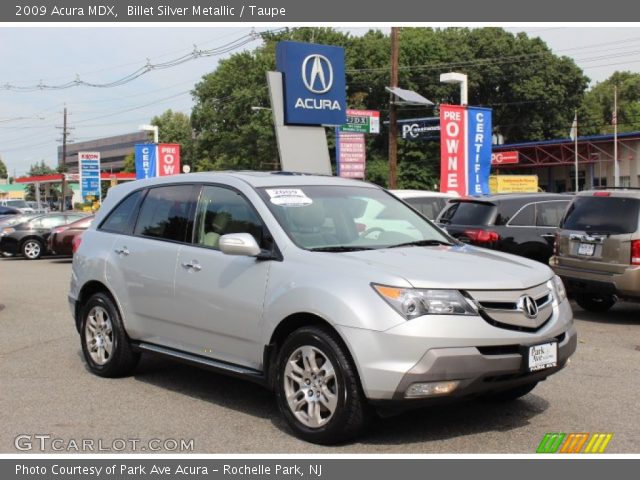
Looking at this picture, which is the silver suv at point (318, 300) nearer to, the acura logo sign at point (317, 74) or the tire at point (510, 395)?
the tire at point (510, 395)

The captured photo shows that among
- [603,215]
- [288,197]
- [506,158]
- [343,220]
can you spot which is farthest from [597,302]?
[506,158]

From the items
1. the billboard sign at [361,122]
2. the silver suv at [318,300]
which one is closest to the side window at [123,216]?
the silver suv at [318,300]

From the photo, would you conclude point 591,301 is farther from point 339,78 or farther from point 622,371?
point 339,78

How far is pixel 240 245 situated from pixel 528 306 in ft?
6.45

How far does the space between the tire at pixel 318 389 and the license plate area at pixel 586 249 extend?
6035 millimetres

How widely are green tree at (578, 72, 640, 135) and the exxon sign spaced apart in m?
60.5

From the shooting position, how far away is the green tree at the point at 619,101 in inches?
2991

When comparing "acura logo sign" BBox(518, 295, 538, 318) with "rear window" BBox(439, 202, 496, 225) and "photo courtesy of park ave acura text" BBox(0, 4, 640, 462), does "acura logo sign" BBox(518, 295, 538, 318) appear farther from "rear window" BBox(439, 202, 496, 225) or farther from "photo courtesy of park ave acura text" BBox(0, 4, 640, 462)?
"rear window" BBox(439, 202, 496, 225)

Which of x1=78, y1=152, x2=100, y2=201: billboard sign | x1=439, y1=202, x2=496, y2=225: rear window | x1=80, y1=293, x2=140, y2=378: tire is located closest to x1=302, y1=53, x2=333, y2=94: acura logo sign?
x1=439, y1=202, x2=496, y2=225: rear window

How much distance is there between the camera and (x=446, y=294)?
464 cm

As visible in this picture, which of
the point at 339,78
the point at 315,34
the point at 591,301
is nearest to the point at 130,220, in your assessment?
the point at 591,301

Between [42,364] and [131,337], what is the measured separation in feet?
4.87

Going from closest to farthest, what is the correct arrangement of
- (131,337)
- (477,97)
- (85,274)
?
(131,337), (85,274), (477,97)

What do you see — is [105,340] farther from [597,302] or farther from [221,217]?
[597,302]
